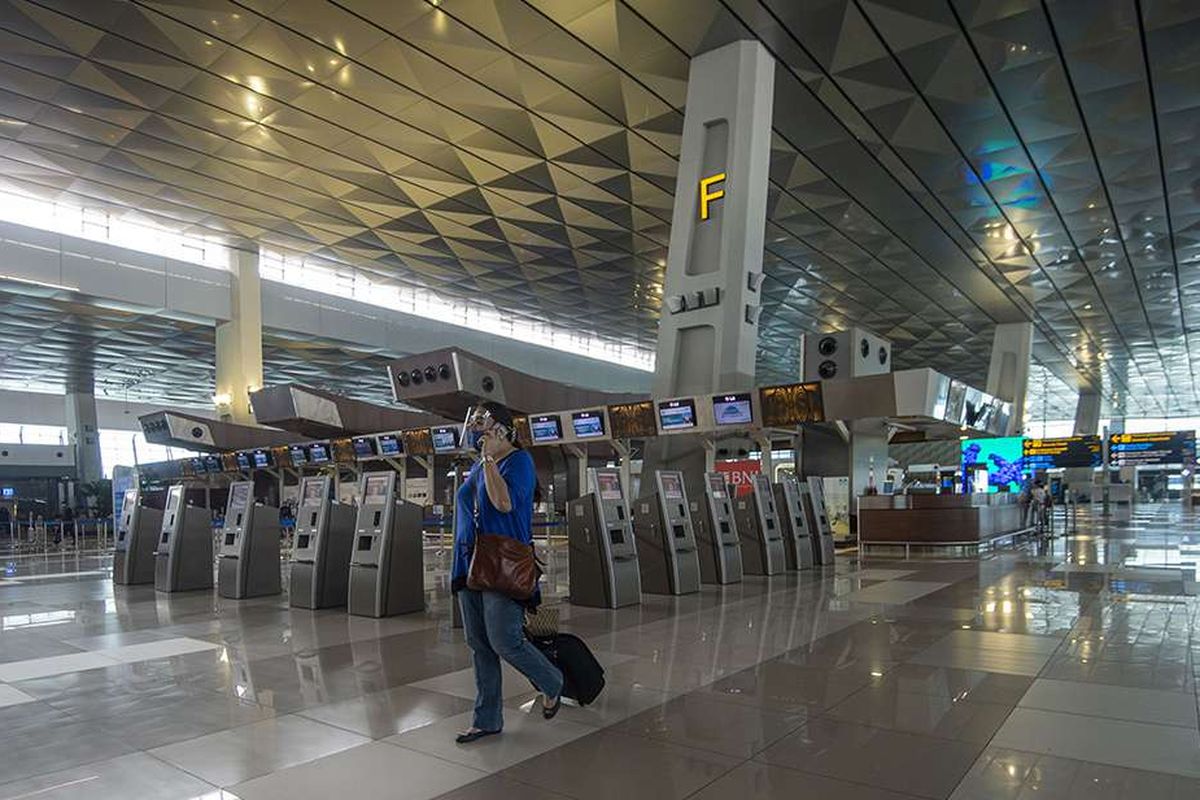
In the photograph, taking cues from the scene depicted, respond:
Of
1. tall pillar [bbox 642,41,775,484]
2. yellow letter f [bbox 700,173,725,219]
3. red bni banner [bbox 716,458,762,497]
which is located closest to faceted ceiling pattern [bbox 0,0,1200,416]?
tall pillar [bbox 642,41,775,484]

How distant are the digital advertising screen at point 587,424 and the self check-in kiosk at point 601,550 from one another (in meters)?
7.33

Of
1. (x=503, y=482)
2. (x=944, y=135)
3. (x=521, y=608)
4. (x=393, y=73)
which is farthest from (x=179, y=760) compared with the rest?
(x=944, y=135)

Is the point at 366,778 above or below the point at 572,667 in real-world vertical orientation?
below

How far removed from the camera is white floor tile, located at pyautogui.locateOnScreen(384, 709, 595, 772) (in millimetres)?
3693

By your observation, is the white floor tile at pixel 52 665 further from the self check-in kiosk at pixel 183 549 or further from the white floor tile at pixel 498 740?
the self check-in kiosk at pixel 183 549

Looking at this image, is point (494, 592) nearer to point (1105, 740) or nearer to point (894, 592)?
point (1105, 740)

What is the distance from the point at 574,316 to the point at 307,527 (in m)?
24.7

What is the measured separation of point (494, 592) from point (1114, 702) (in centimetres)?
366

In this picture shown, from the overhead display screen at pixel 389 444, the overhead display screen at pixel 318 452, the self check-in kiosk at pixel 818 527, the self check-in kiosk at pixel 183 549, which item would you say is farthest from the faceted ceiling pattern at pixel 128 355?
the self check-in kiosk at pixel 818 527

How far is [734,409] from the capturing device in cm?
1285

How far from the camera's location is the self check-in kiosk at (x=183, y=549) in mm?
10969

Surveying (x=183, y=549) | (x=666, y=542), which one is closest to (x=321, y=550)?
(x=183, y=549)

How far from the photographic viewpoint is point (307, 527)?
930 cm

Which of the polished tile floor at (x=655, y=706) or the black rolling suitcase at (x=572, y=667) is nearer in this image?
the polished tile floor at (x=655, y=706)
